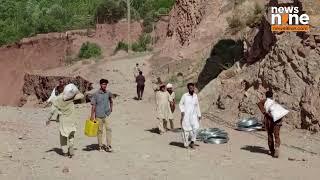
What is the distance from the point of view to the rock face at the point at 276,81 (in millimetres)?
15289

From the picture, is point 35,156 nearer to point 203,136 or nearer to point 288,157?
point 203,136

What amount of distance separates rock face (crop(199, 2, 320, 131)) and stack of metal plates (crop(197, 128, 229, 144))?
229 centimetres

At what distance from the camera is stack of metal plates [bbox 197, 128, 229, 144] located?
14.0 meters

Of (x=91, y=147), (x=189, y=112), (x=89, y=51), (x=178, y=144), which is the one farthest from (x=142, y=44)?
(x=189, y=112)

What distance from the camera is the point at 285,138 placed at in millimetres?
14625

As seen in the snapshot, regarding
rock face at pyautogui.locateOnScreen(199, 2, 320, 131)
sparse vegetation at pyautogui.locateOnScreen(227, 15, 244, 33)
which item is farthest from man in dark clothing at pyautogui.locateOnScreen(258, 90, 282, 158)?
sparse vegetation at pyautogui.locateOnScreen(227, 15, 244, 33)

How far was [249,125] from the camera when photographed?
1587 centimetres

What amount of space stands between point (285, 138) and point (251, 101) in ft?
9.61

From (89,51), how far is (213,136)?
122 ft

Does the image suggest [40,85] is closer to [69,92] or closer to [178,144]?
→ [178,144]

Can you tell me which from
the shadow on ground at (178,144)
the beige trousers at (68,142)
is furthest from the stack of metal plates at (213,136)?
the beige trousers at (68,142)

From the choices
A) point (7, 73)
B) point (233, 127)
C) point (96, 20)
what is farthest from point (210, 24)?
point (96, 20)

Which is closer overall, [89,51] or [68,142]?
[68,142]

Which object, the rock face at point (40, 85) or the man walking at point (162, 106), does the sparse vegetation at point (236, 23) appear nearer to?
the man walking at point (162, 106)
